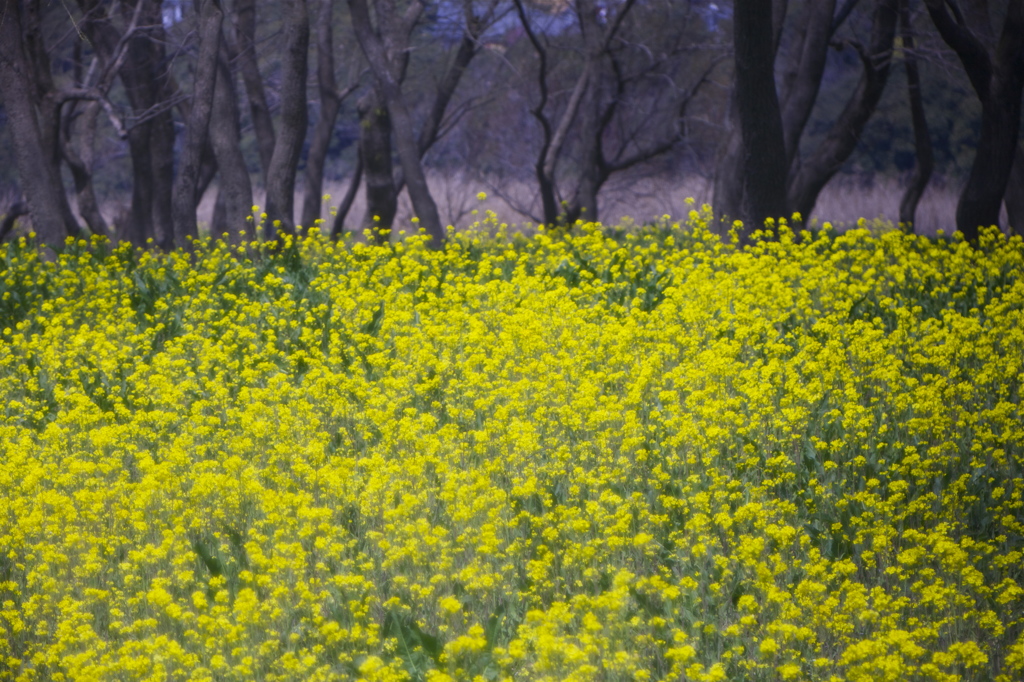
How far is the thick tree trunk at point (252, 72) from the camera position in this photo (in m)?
15.2

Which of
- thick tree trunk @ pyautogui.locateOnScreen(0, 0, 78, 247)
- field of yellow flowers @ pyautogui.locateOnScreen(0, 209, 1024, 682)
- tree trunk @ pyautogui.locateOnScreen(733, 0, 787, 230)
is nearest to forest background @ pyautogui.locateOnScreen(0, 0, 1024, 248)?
thick tree trunk @ pyautogui.locateOnScreen(0, 0, 78, 247)

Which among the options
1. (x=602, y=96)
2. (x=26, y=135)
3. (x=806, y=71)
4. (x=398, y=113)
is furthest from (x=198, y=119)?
(x=602, y=96)

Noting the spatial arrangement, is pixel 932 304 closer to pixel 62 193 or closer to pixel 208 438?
pixel 208 438

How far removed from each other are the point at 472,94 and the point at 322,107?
9540mm

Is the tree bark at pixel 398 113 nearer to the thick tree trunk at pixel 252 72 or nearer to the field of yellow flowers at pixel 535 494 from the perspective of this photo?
the thick tree trunk at pixel 252 72

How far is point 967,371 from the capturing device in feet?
19.7

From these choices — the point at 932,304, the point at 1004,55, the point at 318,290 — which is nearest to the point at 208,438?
the point at 318,290

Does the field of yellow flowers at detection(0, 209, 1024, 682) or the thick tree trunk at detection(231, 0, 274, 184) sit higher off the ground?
the thick tree trunk at detection(231, 0, 274, 184)

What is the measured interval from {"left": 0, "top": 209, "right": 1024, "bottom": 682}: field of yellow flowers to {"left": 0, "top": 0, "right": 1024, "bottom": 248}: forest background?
2.56 m

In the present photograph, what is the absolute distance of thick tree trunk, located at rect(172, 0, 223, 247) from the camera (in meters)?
11.8

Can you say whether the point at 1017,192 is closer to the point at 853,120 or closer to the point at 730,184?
the point at 853,120

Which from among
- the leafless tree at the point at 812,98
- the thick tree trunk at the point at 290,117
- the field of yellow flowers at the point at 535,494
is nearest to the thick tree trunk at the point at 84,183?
the thick tree trunk at the point at 290,117

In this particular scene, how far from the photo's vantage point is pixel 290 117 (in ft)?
41.0

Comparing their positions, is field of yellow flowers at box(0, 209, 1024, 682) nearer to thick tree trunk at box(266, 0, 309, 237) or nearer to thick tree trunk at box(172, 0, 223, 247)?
thick tree trunk at box(172, 0, 223, 247)
